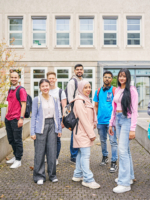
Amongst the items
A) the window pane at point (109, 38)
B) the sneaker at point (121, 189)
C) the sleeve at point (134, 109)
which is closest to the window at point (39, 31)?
the window pane at point (109, 38)

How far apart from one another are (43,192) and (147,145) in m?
3.88

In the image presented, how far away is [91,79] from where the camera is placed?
765 inches

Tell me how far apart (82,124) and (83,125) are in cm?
3

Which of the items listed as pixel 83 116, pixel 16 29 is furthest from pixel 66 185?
pixel 16 29

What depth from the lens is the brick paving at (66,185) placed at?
3.94 m

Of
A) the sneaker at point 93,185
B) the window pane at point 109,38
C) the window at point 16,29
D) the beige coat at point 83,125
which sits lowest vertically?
the sneaker at point 93,185

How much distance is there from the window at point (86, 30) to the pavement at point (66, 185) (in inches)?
566

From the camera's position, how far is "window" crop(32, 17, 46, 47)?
19.4 meters

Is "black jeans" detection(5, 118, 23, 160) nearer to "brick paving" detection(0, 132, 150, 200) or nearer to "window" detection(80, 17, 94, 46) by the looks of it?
"brick paving" detection(0, 132, 150, 200)

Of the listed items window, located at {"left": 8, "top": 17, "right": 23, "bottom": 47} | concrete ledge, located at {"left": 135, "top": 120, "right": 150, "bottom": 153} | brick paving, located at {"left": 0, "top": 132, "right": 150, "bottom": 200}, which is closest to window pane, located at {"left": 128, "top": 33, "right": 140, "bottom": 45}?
window, located at {"left": 8, "top": 17, "right": 23, "bottom": 47}

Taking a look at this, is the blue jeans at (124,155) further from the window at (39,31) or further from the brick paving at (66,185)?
the window at (39,31)

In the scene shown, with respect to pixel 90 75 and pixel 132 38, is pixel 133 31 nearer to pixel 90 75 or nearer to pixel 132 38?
pixel 132 38

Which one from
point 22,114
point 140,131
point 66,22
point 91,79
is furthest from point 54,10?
point 22,114

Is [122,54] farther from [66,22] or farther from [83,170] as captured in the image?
[83,170]
